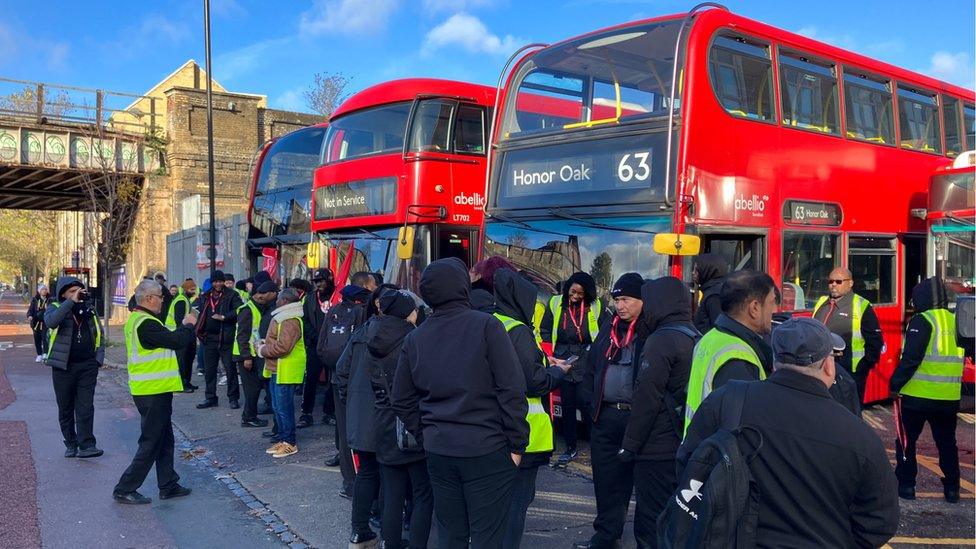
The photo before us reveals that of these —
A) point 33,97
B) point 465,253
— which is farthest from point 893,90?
point 33,97

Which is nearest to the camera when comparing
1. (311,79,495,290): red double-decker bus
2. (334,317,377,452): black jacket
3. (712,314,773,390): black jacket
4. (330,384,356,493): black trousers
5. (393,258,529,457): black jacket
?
(712,314,773,390): black jacket

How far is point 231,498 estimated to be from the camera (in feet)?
21.7

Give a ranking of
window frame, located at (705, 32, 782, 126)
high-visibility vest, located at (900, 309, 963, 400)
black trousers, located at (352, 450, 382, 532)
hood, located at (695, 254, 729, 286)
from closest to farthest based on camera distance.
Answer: black trousers, located at (352, 450, 382, 532) < hood, located at (695, 254, 729, 286) < high-visibility vest, located at (900, 309, 963, 400) < window frame, located at (705, 32, 782, 126)

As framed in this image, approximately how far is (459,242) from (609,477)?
5089 millimetres

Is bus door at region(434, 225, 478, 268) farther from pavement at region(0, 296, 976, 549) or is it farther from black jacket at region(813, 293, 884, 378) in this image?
black jacket at region(813, 293, 884, 378)

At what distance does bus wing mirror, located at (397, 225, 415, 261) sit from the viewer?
9047 millimetres

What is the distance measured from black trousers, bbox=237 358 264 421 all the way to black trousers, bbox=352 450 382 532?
4.35 m

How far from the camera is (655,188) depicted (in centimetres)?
670

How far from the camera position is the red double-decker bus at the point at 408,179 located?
9.29 metres

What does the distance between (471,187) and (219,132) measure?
20.1 meters

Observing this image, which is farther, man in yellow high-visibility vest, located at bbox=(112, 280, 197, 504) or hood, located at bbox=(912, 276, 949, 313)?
man in yellow high-visibility vest, located at bbox=(112, 280, 197, 504)

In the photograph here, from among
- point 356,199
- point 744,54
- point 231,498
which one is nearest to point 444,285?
point 231,498

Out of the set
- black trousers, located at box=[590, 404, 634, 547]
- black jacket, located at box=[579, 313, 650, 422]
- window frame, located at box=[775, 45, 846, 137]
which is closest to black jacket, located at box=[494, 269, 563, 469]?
black jacket, located at box=[579, 313, 650, 422]

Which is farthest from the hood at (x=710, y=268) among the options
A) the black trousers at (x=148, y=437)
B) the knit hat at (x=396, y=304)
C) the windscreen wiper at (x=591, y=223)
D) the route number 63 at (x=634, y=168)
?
the black trousers at (x=148, y=437)
